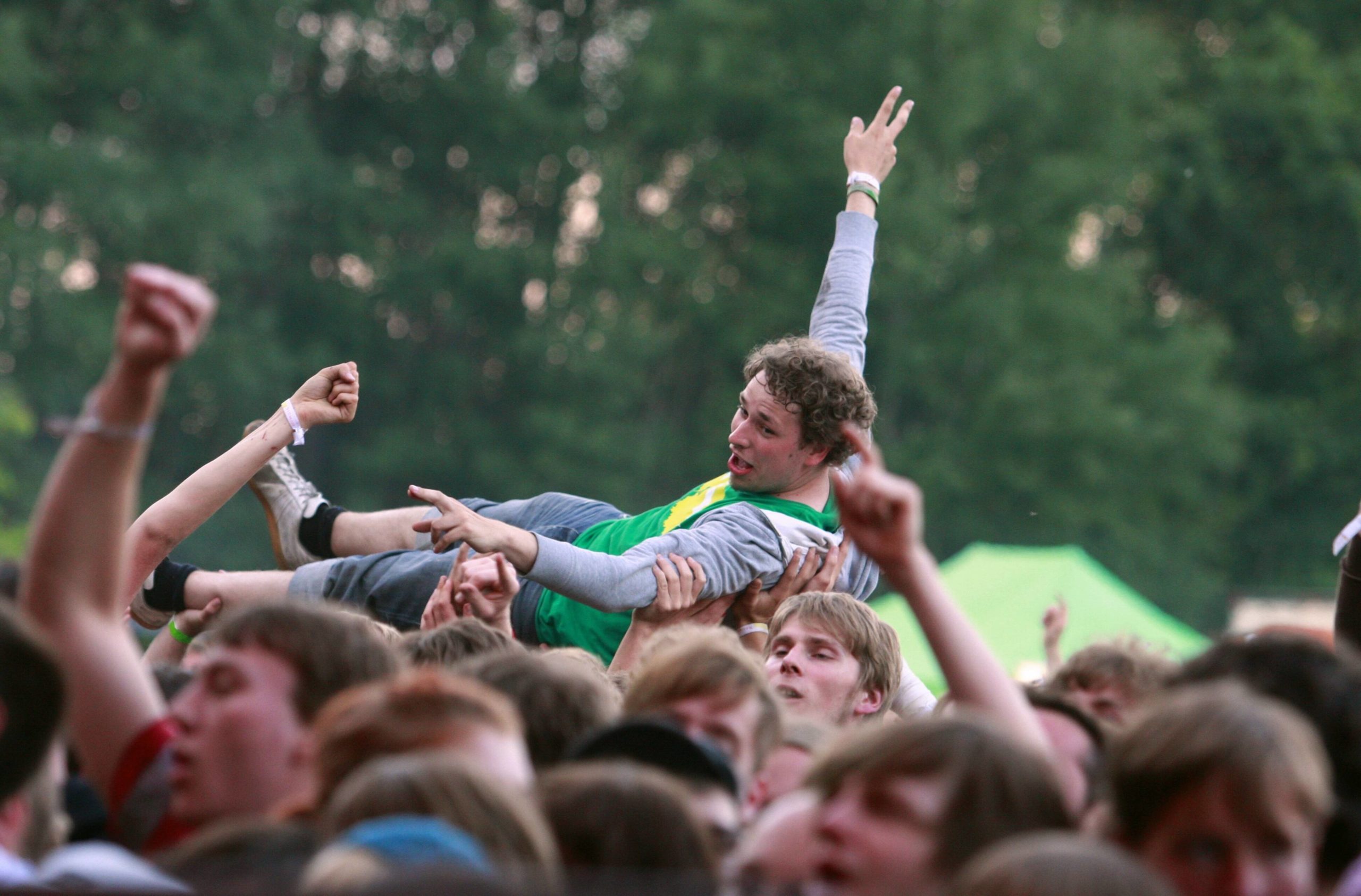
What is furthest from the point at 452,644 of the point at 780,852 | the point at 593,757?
the point at 780,852

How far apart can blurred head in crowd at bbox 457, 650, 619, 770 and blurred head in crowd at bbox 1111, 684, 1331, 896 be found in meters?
0.79

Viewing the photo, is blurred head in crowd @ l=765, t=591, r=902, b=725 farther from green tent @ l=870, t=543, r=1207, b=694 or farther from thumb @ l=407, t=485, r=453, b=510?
green tent @ l=870, t=543, r=1207, b=694

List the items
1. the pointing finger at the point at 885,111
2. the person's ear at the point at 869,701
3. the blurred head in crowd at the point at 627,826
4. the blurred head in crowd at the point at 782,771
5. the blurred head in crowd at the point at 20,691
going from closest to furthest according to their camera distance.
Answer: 1. the blurred head in crowd at the point at 627,826
2. the blurred head in crowd at the point at 20,691
3. the blurred head in crowd at the point at 782,771
4. the person's ear at the point at 869,701
5. the pointing finger at the point at 885,111

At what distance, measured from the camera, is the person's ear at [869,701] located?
3.80 meters

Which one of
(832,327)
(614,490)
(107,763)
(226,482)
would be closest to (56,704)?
(107,763)

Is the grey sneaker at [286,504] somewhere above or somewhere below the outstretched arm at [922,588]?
below

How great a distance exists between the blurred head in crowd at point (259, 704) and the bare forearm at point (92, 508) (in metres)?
0.20

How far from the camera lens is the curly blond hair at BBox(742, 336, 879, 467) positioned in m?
4.38

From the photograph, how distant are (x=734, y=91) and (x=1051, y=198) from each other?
16.0 feet

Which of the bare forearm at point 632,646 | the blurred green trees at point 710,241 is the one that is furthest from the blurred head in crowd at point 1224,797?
the blurred green trees at point 710,241

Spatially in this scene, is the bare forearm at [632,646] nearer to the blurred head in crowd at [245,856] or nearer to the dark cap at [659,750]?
the dark cap at [659,750]

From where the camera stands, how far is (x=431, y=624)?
3896 mm

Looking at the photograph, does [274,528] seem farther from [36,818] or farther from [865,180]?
[36,818]

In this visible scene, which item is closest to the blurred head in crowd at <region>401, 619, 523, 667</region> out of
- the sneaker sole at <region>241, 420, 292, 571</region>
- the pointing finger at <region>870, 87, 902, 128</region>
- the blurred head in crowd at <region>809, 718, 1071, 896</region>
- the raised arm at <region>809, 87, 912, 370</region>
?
the blurred head in crowd at <region>809, 718, 1071, 896</region>
